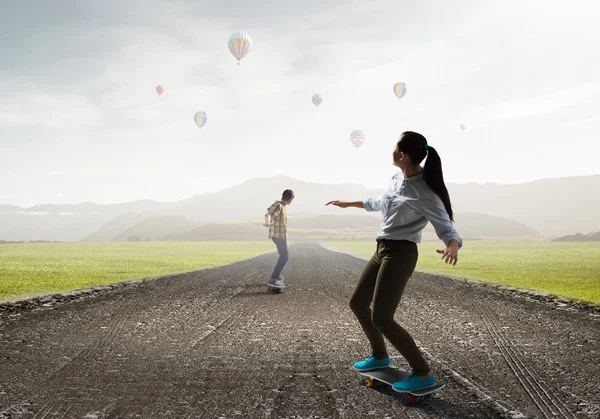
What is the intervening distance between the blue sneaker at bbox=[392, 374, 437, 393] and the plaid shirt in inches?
335

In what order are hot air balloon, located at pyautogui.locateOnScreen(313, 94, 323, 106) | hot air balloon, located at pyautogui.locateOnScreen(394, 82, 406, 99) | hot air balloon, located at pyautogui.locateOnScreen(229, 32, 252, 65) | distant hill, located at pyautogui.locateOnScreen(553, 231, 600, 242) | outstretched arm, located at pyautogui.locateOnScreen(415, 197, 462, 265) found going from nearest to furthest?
outstretched arm, located at pyautogui.locateOnScreen(415, 197, 462, 265) < hot air balloon, located at pyautogui.locateOnScreen(229, 32, 252, 65) < hot air balloon, located at pyautogui.locateOnScreen(394, 82, 406, 99) < hot air balloon, located at pyautogui.locateOnScreen(313, 94, 323, 106) < distant hill, located at pyautogui.locateOnScreen(553, 231, 600, 242)

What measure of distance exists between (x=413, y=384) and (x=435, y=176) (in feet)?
6.56

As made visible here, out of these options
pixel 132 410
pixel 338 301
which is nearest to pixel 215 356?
pixel 132 410

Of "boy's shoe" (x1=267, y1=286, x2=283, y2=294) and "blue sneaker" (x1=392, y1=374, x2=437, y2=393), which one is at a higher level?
"blue sneaker" (x1=392, y1=374, x2=437, y2=393)

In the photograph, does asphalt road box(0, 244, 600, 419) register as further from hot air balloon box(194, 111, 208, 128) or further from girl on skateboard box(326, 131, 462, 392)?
hot air balloon box(194, 111, 208, 128)

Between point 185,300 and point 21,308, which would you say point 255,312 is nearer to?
point 185,300

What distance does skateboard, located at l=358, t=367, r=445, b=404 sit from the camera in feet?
14.8

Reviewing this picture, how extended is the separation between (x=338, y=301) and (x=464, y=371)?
6.07m

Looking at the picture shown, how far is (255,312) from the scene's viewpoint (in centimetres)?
993

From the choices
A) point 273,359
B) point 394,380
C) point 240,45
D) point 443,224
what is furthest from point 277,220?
point 240,45

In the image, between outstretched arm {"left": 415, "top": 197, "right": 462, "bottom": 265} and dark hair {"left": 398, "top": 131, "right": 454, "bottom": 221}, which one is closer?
outstretched arm {"left": 415, "top": 197, "right": 462, "bottom": 265}

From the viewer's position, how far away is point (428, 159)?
4473 millimetres

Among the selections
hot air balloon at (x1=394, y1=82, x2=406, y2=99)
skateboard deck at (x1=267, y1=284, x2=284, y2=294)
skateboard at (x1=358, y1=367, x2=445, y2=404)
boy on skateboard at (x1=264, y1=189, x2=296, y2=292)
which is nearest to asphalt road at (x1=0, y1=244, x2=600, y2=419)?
skateboard at (x1=358, y1=367, x2=445, y2=404)

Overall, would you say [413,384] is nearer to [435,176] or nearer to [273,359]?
[435,176]
